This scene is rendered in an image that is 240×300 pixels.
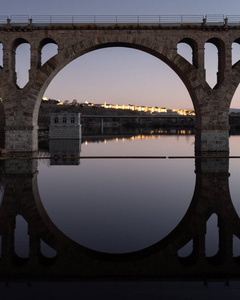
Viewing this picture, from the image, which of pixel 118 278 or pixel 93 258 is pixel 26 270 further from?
pixel 118 278

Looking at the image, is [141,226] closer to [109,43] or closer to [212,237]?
[212,237]

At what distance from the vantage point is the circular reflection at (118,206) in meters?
7.50

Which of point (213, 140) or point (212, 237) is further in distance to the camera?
point (213, 140)

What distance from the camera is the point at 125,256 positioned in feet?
21.3

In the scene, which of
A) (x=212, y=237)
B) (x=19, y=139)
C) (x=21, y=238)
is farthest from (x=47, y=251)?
(x=19, y=139)

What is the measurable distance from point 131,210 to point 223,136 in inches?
785

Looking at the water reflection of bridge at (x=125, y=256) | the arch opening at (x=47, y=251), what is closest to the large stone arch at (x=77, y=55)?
the water reflection of bridge at (x=125, y=256)

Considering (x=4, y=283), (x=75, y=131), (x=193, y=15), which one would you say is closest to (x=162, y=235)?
(x=4, y=283)

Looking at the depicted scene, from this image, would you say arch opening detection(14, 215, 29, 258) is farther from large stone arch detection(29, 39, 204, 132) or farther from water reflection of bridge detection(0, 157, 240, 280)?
large stone arch detection(29, 39, 204, 132)

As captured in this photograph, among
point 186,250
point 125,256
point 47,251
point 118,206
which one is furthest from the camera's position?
point 118,206

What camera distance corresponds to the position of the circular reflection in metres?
7.50

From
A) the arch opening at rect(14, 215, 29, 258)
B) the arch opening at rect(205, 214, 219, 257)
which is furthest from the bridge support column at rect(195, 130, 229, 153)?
the arch opening at rect(14, 215, 29, 258)

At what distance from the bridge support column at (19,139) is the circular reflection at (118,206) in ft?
33.9

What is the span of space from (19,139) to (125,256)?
2253cm
